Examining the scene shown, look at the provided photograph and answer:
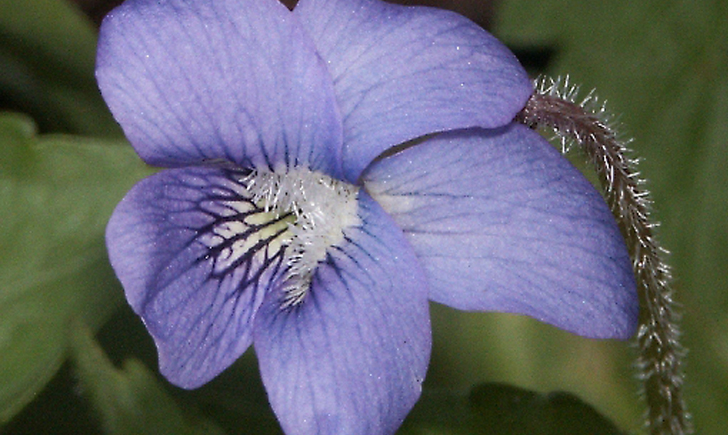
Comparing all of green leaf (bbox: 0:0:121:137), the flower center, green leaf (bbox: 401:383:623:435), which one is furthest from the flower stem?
green leaf (bbox: 0:0:121:137)

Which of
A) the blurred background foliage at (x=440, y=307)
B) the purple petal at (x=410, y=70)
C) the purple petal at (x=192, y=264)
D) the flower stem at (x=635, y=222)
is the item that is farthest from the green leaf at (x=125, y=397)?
the flower stem at (x=635, y=222)

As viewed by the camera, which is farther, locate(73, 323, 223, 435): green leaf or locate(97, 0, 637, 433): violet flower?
locate(73, 323, 223, 435): green leaf

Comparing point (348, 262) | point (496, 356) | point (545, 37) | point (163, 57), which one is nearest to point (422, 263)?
point (348, 262)

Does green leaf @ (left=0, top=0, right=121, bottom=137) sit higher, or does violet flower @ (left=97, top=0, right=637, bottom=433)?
violet flower @ (left=97, top=0, right=637, bottom=433)

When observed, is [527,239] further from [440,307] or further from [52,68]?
[52,68]

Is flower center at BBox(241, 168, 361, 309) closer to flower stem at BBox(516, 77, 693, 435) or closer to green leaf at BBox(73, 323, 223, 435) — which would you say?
flower stem at BBox(516, 77, 693, 435)

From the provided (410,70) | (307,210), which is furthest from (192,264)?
(410,70)
